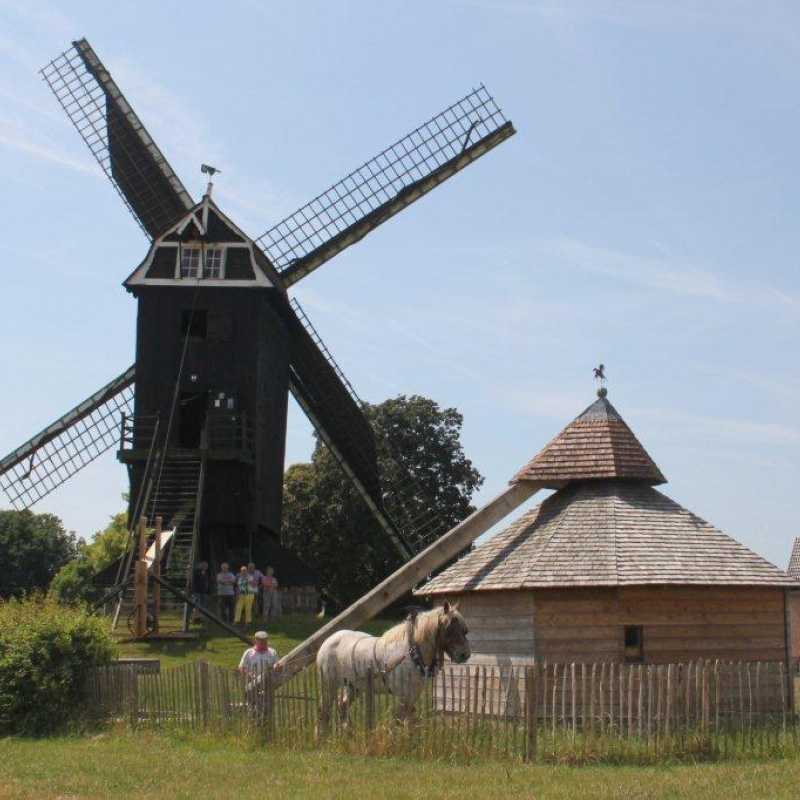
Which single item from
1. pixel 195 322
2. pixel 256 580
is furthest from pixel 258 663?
pixel 195 322

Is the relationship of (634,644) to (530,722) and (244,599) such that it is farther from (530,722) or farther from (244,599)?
(244,599)

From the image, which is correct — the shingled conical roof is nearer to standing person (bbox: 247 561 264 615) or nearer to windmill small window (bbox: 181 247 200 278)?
standing person (bbox: 247 561 264 615)

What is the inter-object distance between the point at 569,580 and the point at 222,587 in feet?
46.7

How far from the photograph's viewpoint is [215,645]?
2808 cm

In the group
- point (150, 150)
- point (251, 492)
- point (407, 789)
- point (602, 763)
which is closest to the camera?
point (407, 789)

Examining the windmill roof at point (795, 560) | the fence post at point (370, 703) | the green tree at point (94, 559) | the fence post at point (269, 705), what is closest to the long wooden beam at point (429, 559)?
the fence post at point (269, 705)

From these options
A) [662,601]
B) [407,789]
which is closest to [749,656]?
[662,601]

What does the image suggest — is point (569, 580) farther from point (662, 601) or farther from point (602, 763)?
point (602, 763)

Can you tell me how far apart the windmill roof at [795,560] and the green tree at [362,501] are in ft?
44.9

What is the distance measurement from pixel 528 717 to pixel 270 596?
19.1 metres

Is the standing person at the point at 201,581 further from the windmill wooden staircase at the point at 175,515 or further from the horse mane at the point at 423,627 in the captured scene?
the horse mane at the point at 423,627

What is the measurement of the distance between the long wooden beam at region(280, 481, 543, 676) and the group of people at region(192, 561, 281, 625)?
9680 mm

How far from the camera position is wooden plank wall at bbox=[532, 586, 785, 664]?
2022cm

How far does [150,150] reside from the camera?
40.0 metres
